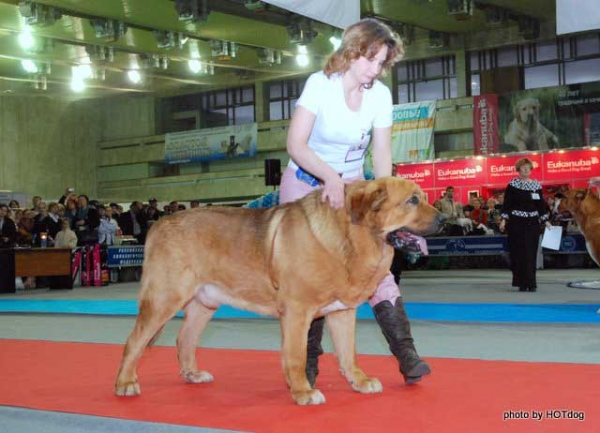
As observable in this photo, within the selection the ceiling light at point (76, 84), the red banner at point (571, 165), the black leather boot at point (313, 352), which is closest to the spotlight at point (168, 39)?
the ceiling light at point (76, 84)

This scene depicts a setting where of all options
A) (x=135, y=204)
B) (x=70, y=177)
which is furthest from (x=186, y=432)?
(x=70, y=177)

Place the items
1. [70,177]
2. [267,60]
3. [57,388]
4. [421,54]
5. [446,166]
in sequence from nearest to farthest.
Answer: [57,388] → [446,166] → [267,60] → [421,54] → [70,177]

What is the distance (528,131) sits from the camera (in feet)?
83.8

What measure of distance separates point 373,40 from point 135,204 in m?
16.8

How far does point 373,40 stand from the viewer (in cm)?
393

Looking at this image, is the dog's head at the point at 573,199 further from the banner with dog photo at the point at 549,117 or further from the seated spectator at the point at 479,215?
the banner with dog photo at the point at 549,117

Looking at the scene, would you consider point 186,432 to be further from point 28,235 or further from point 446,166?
point 446,166

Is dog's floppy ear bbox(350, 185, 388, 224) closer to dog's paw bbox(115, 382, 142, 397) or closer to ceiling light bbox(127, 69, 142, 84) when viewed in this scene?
dog's paw bbox(115, 382, 142, 397)

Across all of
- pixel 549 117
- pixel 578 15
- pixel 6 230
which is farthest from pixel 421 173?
pixel 578 15

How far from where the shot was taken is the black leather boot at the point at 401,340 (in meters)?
4.18

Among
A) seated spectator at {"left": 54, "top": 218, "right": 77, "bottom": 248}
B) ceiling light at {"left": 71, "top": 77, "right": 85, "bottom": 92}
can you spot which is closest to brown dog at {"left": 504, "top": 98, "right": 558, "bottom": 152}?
seated spectator at {"left": 54, "top": 218, "right": 77, "bottom": 248}

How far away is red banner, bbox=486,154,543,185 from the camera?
24.0m

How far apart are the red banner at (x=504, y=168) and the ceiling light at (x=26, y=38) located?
47.5 ft

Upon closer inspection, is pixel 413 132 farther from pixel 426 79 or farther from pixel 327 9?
pixel 327 9
